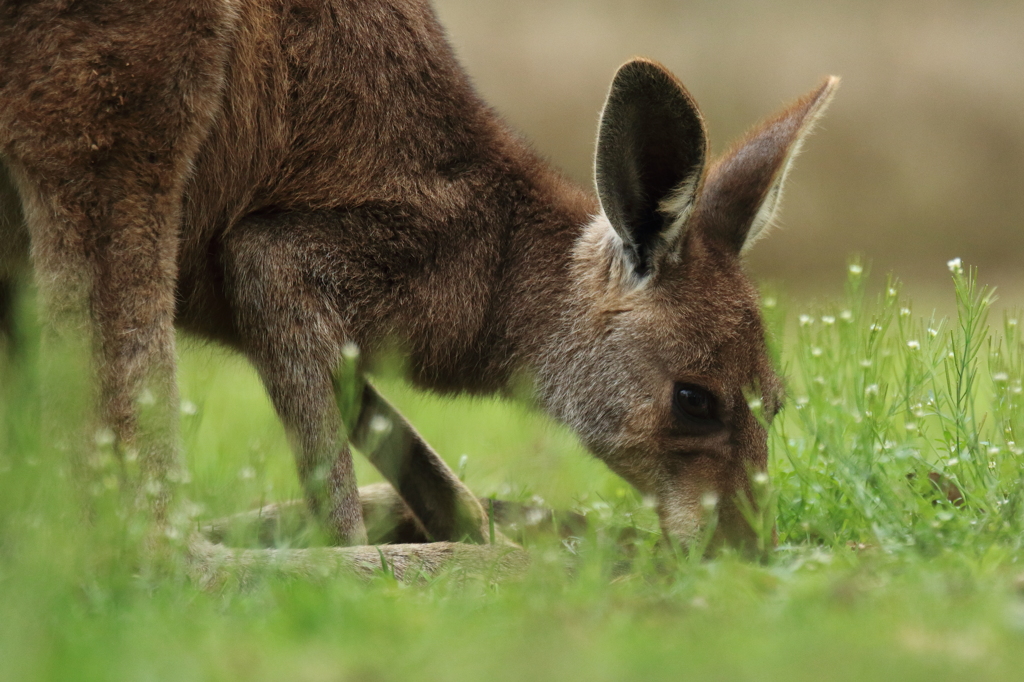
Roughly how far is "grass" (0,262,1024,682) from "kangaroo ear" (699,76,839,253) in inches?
14.1

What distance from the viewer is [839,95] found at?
1480 cm

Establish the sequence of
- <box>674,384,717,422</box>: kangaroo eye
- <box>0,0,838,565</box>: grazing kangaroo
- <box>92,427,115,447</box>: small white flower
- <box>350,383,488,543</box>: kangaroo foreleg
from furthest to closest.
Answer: <box>350,383,488,543</box>: kangaroo foreleg < <box>674,384,717,422</box>: kangaroo eye < <box>0,0,838,565</box>: grazing kangaroo < <box>92,427,115,447</box>: small white flower

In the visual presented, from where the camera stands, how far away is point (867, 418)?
4113 millimetres

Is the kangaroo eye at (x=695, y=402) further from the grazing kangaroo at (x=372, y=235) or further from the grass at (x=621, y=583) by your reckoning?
the grass at (x=621, y=583)

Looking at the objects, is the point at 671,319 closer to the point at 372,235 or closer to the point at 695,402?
the point at 695,402

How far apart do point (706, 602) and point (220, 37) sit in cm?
241

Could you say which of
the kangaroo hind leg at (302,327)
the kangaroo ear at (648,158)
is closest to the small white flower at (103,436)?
the kangaroo hind leg at (302,327)

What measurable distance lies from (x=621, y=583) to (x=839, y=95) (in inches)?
502

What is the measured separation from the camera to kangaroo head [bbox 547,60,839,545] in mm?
4250

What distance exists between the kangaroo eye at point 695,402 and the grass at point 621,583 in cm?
34

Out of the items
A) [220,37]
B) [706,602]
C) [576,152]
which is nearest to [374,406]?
[220,37]

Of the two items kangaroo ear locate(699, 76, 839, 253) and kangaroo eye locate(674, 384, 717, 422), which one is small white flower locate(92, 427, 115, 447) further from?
kangaroo ear locate(699, 76, 839, 253)

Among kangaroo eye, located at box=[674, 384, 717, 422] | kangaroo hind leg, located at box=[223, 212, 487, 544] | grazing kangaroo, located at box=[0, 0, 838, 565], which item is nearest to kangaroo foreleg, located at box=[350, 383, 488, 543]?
grazing kangaroo, located at box=[0, 0, 838, 565]

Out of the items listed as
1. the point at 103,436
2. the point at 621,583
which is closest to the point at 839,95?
the point at 621,583
